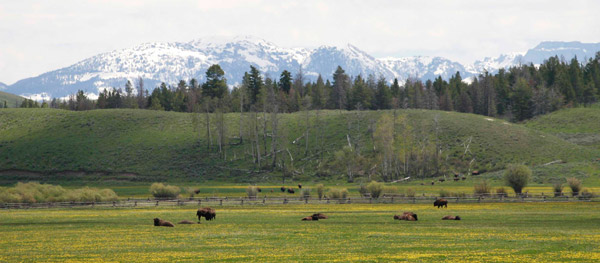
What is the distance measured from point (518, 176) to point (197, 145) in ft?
272

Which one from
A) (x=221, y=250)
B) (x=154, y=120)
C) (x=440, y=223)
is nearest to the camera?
(x=221, y=250)

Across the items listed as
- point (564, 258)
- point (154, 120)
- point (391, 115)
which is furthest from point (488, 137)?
point (564, 258)

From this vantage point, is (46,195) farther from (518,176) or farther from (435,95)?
(435,95)

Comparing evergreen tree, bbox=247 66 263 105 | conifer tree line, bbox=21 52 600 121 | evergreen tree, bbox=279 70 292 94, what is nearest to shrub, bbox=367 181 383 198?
conifer tree line, bbox=21 52 600 121

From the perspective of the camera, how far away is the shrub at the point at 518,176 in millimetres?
79250

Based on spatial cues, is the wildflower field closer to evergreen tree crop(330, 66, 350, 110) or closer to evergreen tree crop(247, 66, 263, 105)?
evergreen tree crop(247, 66, 263, 105)

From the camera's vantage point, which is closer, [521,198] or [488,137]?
[521,198]

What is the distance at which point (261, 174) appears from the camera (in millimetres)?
123562

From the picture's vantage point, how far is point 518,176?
7962cm

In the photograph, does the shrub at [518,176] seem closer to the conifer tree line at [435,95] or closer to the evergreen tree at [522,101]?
the conifer tree line at [435,95]

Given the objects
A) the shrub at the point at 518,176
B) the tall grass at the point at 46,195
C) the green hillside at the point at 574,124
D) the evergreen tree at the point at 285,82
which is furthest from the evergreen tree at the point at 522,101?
the tall grass at the point at 46,195

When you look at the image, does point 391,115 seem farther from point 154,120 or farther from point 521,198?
point 521,198

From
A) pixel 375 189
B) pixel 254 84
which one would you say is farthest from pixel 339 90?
pixel 375 189

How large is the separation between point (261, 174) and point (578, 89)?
109 m
